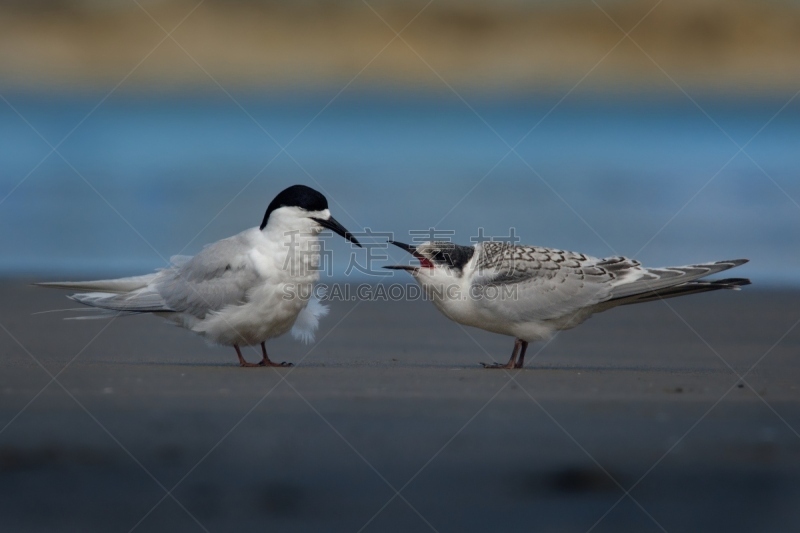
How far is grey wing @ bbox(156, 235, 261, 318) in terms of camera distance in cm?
637

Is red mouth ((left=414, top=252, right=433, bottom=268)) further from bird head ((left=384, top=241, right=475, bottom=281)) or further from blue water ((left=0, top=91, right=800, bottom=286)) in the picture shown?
blue water ((left=0, top=91, right=800, bottom=286))

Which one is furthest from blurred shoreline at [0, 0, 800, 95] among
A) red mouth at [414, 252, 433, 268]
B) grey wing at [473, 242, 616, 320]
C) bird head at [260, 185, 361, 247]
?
bird head at [260, 185, 361, 247]

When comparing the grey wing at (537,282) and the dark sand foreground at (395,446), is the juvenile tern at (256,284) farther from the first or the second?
the grey wing at (537,282)

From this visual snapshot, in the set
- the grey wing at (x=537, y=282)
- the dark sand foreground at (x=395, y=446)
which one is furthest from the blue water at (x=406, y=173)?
the dark sand foreground at (x=395, y=446)

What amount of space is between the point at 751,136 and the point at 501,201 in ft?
17.4

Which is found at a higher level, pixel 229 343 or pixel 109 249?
pixel 229 343

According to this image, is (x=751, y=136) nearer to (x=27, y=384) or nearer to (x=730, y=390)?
(x=730, y=390)

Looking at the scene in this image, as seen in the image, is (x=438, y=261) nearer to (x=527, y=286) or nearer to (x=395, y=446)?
(x=527, y=286)

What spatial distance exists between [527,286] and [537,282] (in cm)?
8

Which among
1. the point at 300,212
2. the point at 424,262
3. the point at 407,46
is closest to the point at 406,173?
the point at 424,262

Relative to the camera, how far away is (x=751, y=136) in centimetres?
1644

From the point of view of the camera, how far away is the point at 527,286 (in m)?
6.64

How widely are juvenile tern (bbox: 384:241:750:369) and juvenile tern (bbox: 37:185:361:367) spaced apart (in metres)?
0.55

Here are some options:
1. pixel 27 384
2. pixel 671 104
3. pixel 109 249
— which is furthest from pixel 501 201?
pixel 27 384
